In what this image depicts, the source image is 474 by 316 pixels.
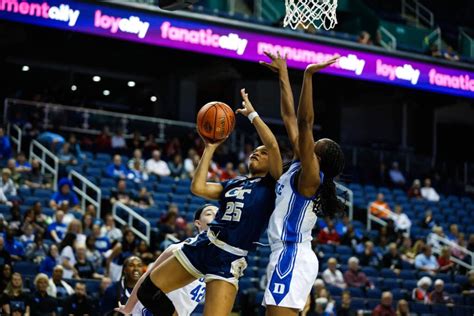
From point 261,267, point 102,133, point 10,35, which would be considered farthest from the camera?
point 10,35

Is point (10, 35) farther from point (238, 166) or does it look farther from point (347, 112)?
point (347, 112)

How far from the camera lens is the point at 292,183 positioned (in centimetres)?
641

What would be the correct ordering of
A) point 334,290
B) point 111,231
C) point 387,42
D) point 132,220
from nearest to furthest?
point 111,231 < point 334,290 < point 132,220 < point 387,42

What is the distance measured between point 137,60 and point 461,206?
848 centimetres

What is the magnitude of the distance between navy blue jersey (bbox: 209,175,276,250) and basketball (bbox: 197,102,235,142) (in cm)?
41

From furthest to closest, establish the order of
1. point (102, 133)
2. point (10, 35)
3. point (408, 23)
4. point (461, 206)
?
1. point (408, 23)
2. point (461, 206)
3. point (10, 35)
4. point (102, 133)

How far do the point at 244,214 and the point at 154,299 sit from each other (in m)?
1.03

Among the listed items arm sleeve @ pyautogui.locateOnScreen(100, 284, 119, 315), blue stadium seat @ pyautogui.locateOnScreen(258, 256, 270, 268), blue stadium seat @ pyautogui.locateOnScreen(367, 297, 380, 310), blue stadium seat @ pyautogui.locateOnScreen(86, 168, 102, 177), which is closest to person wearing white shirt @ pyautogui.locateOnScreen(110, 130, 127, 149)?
blue stadium seat @ pyautogui.locateOnScreen(86, 168, 102, 177)

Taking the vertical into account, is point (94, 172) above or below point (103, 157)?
below

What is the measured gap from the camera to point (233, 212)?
6574mm

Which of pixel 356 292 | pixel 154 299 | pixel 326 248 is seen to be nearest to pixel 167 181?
pixel 326 248

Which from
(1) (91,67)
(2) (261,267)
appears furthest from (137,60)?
(2) (261,267)

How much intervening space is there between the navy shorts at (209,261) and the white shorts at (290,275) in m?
0.25

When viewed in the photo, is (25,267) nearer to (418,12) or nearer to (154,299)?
(154,299)
